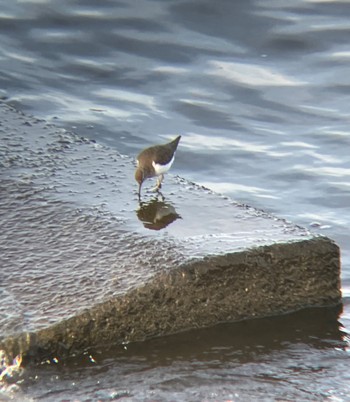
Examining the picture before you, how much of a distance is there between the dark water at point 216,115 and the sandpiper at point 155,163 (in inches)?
43.1

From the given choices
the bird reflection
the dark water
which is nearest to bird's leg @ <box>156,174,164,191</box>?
the bird reflection

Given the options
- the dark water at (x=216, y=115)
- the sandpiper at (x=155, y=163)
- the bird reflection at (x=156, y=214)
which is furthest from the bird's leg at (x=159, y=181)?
the dark water at (x=216, y=115)

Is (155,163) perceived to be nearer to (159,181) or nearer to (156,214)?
(159,181)

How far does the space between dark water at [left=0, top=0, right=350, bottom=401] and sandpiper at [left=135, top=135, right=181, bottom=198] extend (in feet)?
3.59

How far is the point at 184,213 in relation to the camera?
5.27m

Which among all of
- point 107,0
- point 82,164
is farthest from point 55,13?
point 82,164

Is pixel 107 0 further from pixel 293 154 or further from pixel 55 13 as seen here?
pixel 293 154

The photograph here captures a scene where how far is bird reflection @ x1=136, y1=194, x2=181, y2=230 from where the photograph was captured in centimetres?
509

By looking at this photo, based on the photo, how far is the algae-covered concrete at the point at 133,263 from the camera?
427cm

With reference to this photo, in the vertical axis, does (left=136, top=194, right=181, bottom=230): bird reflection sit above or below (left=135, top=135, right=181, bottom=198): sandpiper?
below

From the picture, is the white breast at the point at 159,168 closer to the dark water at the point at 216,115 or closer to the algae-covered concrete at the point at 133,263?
the algae-covered concrete at the point at 133,263

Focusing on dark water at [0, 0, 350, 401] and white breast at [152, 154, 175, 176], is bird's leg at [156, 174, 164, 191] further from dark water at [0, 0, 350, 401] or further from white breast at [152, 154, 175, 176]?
dark water at [0, 0, 350, 401]

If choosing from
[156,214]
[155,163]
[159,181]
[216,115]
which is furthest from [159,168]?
[216,115]

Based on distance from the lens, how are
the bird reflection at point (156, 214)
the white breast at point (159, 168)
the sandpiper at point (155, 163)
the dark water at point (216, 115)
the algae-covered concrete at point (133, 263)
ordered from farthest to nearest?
the white breast at point (159, 168) → the sandpiper at point (155, 163) → the bird reflection at point (156, 214) → the algae-covered concrete at point (133, 263) → the dark water at point (216, 115)
